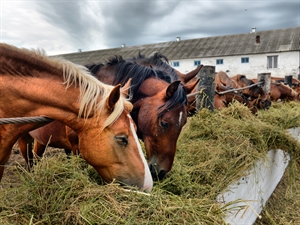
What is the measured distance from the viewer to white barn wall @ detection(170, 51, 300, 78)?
85.0ft

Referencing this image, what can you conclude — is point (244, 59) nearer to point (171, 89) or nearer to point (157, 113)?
point (171, 89)

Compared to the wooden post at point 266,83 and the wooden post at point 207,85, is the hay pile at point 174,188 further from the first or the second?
the wooden post at point 266,83

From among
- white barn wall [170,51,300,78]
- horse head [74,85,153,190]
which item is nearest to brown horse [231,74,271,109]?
horse head [74,85,153,190]

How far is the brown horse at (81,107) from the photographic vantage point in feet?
5.79

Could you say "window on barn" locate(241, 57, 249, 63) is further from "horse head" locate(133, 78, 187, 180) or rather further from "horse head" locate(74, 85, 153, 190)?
"horse head" locate(74, 85, 153, 190)

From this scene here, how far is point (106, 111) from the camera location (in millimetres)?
1778

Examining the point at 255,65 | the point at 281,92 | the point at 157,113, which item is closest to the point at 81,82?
the point at 157,113

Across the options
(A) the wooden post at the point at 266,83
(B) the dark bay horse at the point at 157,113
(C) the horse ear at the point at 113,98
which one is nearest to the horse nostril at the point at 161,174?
(B) the dark bay horse at the point at 157,113

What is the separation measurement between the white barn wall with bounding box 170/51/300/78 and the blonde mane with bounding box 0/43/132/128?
2803 centimetres

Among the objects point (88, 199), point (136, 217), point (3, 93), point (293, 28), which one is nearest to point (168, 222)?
point (136, 217)

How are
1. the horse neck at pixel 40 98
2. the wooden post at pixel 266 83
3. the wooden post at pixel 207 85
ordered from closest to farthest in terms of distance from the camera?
the horse neck at pixel 40 98 < the wooden post at pixel 207 85 < the wooden post at pixel 266 83

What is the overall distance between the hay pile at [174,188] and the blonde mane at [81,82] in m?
0.50

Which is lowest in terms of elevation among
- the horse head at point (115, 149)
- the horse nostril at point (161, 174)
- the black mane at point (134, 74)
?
the horse nostril at point (161, 174)

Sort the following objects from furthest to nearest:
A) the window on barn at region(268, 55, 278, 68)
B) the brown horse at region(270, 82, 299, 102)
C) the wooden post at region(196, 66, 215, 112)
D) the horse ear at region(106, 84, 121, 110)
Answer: the window on barn at region(268, 55, 278, 68)
the brown horse at region(270, 82, 299, 102)
the wooden post at region(196, 66, 215, 112)
the horse ear at region(106, 84, 121, 110)
